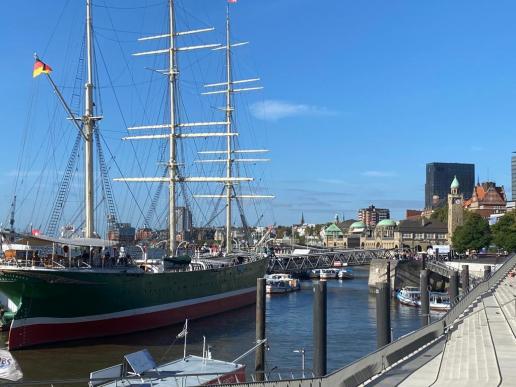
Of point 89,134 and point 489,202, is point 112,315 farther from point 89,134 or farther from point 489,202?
point 489,202

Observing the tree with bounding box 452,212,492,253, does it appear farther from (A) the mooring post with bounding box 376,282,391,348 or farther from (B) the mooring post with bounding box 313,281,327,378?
(B) the mooring post with bounding box 313,281,327,378

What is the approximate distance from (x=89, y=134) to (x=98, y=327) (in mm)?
13715

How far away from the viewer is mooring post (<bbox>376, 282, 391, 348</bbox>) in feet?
77.6

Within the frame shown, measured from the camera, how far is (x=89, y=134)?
43.2 meters

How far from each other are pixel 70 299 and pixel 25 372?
802 cm

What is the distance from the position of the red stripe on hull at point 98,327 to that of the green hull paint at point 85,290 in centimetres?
58

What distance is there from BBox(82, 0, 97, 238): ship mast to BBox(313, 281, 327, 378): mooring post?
2352 cm

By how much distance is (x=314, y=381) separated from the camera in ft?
46.7

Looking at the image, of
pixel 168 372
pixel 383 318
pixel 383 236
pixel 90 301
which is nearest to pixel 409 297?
pixel 90 301

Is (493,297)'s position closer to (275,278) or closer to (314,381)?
(314,381)

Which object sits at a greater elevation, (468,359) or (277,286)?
(468,359)

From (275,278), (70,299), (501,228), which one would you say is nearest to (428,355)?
(70,299)

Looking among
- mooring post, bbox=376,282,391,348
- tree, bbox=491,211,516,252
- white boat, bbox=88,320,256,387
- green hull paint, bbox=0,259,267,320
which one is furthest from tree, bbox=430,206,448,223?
white boat, bbox=88,320,256,387

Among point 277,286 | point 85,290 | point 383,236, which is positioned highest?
point 383,236
